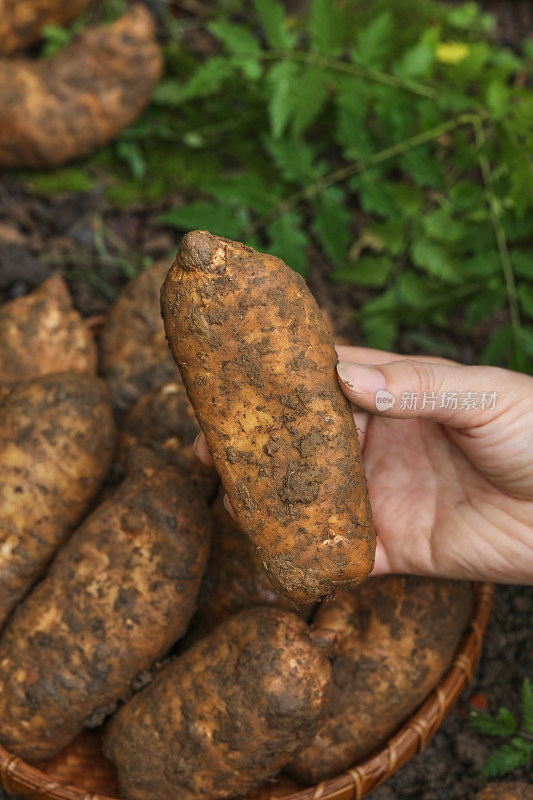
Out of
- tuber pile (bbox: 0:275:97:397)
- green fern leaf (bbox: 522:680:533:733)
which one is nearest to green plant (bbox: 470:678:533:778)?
green fern leaf (bbox: 522:680:533:733)

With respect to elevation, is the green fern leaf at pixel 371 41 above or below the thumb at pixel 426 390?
above

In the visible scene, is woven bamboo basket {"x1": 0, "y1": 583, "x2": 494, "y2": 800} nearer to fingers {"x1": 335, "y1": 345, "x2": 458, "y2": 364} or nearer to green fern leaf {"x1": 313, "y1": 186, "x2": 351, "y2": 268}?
A: fingers {"x1": 335, "y1": 345, "x2": 458, "y2": 364}

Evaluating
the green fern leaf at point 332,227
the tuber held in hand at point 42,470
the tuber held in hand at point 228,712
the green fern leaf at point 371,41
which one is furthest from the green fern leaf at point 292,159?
the tuber held in hand at point 228,712

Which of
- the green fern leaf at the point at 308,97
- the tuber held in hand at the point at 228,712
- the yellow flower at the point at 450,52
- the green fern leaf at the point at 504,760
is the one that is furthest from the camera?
the yellow flower at the point at 450,52

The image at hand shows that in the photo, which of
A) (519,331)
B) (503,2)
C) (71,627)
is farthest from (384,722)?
(503,2)

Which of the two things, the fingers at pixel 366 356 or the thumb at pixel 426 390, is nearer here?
the thumb at pixel 426 390

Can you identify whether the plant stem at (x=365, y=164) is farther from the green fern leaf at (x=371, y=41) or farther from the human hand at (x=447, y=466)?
the human hand at (x=447, y=466)

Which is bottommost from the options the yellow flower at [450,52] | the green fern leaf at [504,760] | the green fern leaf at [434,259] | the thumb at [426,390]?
the green fern leaf at [504,760]

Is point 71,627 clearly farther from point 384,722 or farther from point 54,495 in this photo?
point 384,722

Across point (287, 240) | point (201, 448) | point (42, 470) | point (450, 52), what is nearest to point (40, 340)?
point (42, 470)
